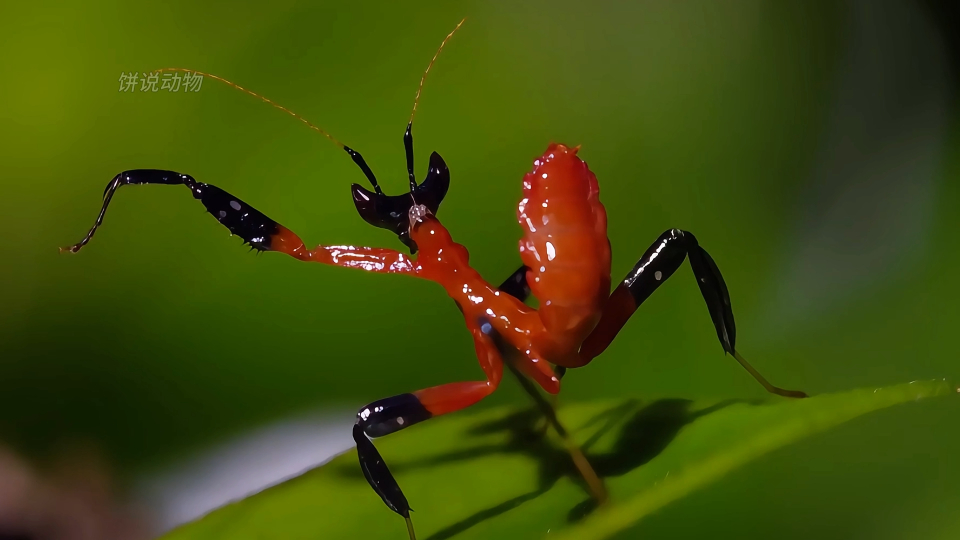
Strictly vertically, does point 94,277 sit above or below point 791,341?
above

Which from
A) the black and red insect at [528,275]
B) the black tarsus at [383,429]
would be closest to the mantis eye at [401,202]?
the black and red insect at [528,275]

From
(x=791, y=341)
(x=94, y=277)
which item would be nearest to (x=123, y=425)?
(x=94, y=277)

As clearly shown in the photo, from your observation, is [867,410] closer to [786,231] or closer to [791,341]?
[791,341]

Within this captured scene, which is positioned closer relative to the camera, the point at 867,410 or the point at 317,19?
the point at 867,410

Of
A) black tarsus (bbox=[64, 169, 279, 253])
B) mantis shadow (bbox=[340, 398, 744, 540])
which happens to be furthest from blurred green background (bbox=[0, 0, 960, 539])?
black tarsus (bbox=[64, 169, 279, 253])

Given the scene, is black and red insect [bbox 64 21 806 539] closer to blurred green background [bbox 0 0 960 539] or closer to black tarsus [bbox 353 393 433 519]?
black tarsus [bbox 353 393 433 519]

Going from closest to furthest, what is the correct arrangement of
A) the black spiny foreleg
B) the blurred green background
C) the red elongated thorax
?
the red elongated thorax < the black spiny foreleg < the blurred green background

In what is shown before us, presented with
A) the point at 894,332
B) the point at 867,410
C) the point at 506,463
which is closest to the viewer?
the point at 867,410
